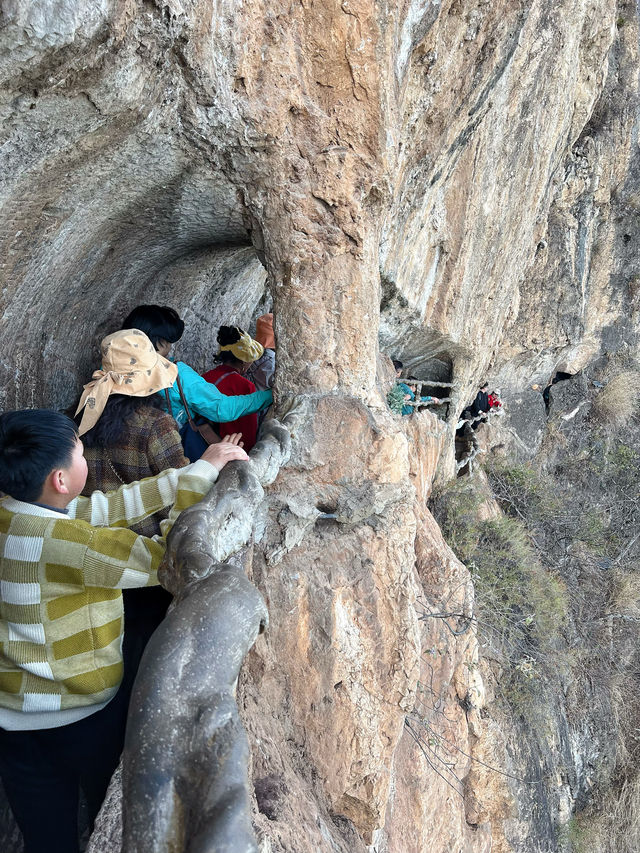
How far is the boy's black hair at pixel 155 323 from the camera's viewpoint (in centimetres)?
251

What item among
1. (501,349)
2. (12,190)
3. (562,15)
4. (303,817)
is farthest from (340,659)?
(501,349)

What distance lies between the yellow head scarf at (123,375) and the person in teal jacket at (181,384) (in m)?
0.18

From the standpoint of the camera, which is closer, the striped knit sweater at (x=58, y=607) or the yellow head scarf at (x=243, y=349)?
the striped knit sweater at (x=58, y=607)

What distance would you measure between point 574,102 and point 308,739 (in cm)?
665

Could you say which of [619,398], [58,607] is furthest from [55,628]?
[619,398]

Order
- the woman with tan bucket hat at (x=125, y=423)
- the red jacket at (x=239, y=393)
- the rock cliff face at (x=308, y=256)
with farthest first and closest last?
the red jacket at (x=239, y=393) → the woman with tan bucket hat at (x=125, y=423) → the rock cliff face at (x=308, y=256)

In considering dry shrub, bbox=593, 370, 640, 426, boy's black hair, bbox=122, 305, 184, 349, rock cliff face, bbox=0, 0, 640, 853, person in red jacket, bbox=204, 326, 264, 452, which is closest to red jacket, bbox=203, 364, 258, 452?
person in red jacket, bbox=204, 326, 264, 452

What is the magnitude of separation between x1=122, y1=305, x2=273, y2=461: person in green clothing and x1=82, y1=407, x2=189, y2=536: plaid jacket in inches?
8.0

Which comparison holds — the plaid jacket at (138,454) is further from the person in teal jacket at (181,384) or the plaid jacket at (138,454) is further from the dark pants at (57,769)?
the dark pants at (57,769)

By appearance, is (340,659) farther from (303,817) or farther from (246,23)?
(246,23)

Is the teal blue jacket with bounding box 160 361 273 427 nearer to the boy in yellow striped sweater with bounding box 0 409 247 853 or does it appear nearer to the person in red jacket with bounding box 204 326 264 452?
the person in red jacket with bounding box 204 326 264 452

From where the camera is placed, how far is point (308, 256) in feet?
9.36

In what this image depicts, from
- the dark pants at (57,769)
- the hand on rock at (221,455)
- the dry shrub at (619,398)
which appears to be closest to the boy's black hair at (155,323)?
the hand on rock at (221,455)

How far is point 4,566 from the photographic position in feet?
4.63
